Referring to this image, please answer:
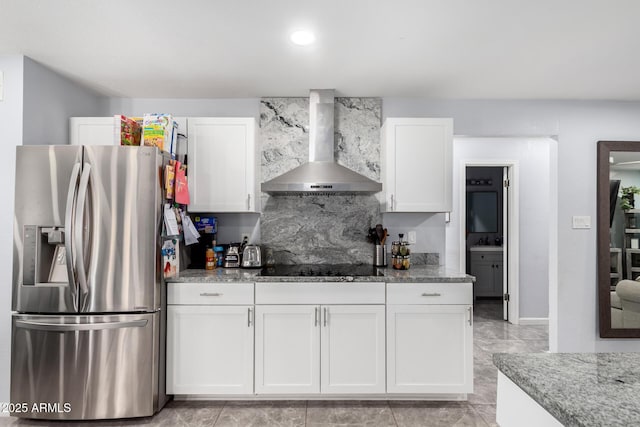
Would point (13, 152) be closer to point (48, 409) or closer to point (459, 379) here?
point (48, 409)

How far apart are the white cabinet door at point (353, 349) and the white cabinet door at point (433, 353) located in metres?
0.08

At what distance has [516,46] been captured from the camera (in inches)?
92.3

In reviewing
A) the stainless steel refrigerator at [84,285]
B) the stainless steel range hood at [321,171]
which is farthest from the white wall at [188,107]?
the stainless steel refrigerator at [84,285]

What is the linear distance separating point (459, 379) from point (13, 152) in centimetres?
341

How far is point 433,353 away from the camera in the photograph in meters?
2.54

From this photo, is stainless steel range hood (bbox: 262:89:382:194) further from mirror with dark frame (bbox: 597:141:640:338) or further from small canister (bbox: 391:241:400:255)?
mirror with dark frame (bbox: 597:141:640:338)

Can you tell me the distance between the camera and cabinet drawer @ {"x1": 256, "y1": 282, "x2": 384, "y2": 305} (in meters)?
2.56

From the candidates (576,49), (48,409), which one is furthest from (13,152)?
(576,49)

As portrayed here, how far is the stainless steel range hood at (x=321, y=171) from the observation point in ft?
9.18

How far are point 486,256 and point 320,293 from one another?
4.13 meters

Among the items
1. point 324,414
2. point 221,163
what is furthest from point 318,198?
point 324,414

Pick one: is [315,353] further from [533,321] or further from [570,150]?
[533,321]

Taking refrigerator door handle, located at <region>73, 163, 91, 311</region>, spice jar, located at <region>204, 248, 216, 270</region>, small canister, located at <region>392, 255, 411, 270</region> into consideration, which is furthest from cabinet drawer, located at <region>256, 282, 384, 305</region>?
refrigerator door handle, located at <region>73, 163, 91, 311</region>

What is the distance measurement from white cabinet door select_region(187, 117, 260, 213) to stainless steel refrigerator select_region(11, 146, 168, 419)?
1.83 ft
